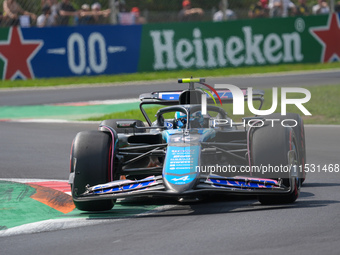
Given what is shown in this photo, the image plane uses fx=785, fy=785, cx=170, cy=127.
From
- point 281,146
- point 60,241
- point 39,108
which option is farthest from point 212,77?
point 60,241

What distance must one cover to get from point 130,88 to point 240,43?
4314 mm

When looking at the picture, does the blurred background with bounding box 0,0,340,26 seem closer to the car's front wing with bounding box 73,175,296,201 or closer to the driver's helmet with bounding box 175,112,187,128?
the driver's helmet with bounding box 175,112,187,128

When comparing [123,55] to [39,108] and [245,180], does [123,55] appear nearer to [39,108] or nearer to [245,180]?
[39,108]

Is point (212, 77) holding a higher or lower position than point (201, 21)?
lower

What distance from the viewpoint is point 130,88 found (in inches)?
763

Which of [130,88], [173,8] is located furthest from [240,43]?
[130,88]

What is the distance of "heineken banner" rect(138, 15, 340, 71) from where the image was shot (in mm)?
21594

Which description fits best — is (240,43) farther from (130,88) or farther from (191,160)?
(191,160)

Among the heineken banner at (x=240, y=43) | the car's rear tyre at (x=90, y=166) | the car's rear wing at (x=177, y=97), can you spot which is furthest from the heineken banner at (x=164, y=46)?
the car's rear tyre at (x=90, y=166)

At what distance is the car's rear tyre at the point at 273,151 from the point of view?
7.11 metres

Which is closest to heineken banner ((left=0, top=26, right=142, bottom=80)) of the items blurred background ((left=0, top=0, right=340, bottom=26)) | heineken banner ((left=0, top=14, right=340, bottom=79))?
heineken banner ((left=0, top=14, right=340, bottom=79))

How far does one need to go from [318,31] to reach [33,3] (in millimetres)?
8410

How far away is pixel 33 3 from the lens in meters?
20.3

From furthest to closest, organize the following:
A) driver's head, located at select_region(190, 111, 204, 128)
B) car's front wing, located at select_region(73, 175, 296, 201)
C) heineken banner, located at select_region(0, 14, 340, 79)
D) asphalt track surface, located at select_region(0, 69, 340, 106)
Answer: heineken banner, located at select_region(0, 14, 340, 79) → asphalt track surface, located at select_region(0, 69, 340, 106) → driver's head, located at select_region(190, 111, 204, 128) → car's front wing, located at select_region(73, 175, 296, 201)
